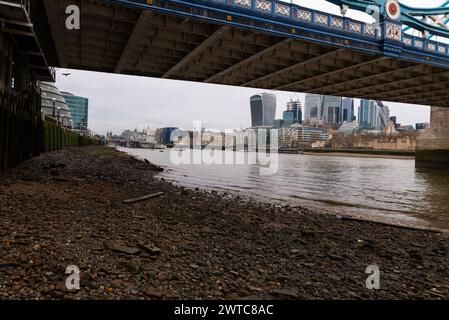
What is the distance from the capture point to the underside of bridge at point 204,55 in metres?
19.6

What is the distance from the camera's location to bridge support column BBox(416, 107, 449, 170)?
184 feet

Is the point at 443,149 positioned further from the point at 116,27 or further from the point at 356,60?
the point at 116,27

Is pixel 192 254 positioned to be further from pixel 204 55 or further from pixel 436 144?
pixel 436 144

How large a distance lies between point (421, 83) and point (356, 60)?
1458cm

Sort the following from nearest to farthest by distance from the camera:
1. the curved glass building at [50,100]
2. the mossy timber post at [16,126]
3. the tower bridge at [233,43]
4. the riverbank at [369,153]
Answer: the mossy timber post at [16,126] → the tower bridge at [233,43] → the curved glass building at [50,100] → the riverbank at [369,153]

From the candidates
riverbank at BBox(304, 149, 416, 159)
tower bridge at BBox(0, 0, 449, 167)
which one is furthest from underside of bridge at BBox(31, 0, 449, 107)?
riverbank at BBox(304, 149, 416, 159)

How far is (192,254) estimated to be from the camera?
6.18m

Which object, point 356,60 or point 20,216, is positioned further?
point 356,60

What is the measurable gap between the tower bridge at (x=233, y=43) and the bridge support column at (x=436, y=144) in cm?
2214

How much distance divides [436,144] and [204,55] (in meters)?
50.6

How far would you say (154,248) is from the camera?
6.13m

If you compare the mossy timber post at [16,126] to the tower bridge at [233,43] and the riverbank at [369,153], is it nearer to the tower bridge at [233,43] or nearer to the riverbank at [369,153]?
the tower bridge at [233,43]

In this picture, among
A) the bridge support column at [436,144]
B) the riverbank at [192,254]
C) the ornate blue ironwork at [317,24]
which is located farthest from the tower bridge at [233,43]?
the bridge support column at [436,144]

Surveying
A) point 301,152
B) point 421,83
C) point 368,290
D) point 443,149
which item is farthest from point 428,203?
point 301,152
